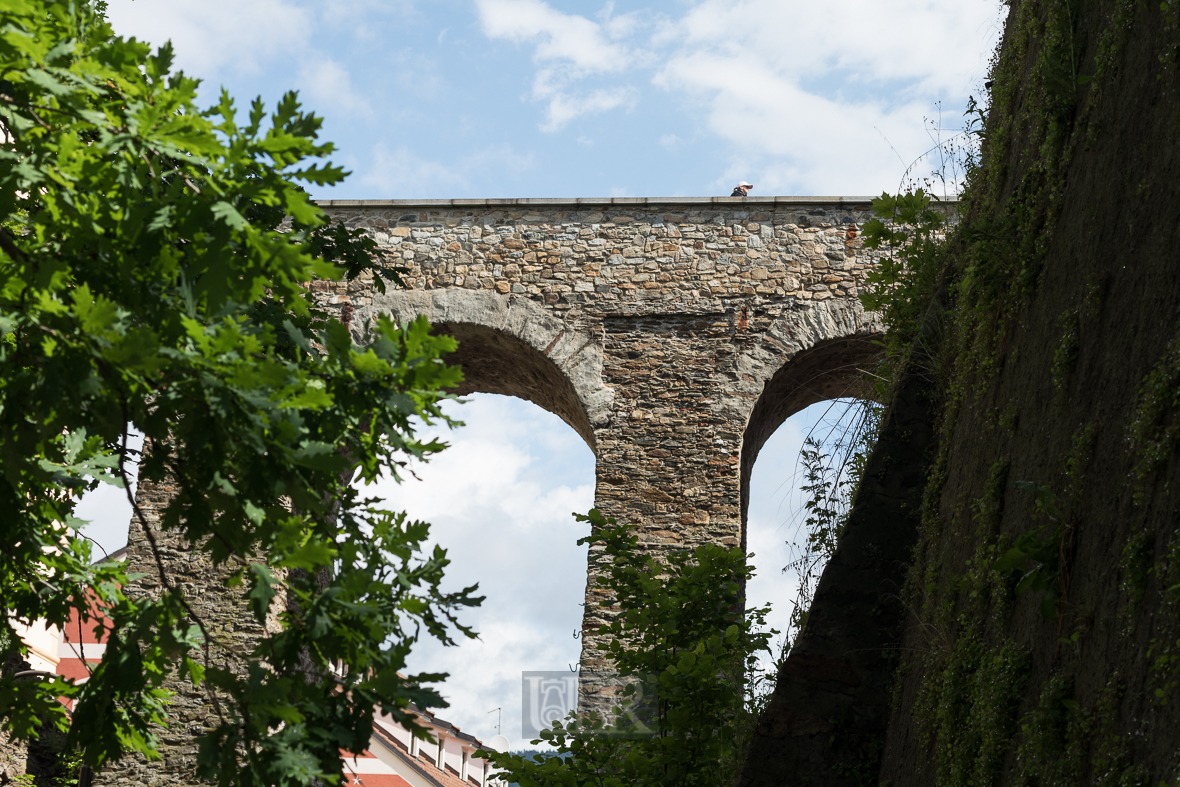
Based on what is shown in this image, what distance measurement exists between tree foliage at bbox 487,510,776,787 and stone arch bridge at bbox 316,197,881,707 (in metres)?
3.44

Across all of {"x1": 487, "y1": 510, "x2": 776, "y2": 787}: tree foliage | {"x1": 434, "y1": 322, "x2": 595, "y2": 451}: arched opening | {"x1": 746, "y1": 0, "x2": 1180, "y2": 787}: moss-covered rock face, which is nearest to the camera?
{"x1": 746, "y1": 0, "x2": 1180, "y2": 787}: moss-covered rock face

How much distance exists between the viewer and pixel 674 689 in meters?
5.29

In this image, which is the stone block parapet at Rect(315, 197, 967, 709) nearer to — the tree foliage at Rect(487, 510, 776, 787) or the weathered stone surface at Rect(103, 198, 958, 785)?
the weathered stone surface at Rect(103, 198, 958, 785)

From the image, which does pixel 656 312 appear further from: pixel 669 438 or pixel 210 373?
pixel 210 373

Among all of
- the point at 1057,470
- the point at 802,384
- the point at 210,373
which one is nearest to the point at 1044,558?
the point at 1057,470

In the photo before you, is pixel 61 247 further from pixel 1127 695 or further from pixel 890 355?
pixel 890 355

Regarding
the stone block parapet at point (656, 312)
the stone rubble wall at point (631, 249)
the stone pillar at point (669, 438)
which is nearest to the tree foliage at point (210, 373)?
the stone pillar at point (669, 438)

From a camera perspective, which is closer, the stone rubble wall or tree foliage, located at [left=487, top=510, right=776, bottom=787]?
tree foliage, located at [left=487, top=510, right=776, bottom=787]

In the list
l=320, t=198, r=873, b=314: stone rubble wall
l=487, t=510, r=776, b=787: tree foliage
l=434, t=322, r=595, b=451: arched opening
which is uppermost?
l=320, t=198, r=873, b=314: stone rubble wall

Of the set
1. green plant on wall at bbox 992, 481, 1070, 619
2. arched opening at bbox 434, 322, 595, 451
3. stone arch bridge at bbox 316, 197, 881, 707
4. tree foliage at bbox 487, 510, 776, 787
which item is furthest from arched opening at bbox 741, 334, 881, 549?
green plant on wall at bbox 992, 481, 1070, 619

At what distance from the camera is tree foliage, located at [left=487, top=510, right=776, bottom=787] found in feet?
16.7

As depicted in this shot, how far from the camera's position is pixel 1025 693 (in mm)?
2783

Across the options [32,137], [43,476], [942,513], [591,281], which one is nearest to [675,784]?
[942,513]

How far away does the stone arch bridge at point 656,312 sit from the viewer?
10.0 m
